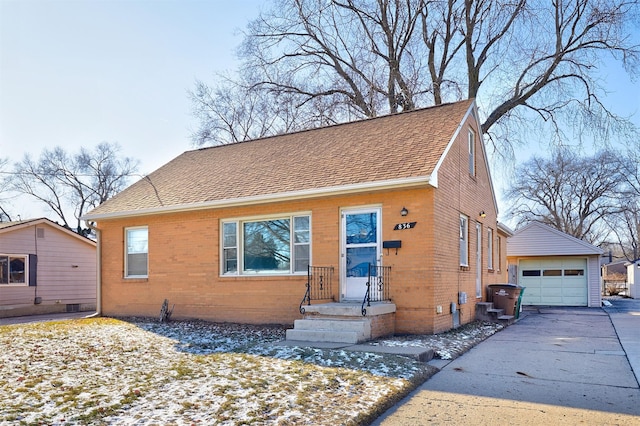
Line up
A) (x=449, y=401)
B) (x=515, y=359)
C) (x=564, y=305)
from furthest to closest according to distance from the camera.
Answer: (x=564, y=305) → (x=515, y=359) → (x=449, y=401)

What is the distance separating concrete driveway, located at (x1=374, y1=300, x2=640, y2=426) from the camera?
17.2ft

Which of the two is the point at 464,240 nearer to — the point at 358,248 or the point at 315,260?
the point at 358,248

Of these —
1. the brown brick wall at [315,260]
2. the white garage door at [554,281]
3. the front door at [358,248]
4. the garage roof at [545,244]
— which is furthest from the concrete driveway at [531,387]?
the white garage door at [554,281]

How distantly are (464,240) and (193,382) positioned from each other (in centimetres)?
871

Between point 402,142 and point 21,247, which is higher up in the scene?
point 402,142

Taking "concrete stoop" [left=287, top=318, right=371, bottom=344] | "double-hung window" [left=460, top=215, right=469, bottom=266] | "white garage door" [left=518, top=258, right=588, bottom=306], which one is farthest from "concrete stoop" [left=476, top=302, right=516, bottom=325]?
"white garage door" [left=518, top=258, right=588, bottom=306]

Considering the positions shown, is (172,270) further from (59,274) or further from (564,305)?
(564,305)

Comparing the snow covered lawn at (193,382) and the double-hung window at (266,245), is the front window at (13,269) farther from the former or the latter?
the snow covered lawn at (193,382)

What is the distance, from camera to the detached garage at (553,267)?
75.4ft

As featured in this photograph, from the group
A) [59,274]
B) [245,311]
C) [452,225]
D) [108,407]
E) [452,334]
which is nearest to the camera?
[108,407]

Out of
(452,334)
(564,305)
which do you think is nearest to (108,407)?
(452,334)

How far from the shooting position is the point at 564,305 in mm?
23250

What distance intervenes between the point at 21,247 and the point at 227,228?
34.2 feet

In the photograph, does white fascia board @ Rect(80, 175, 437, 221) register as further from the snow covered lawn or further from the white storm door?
the white storm door
